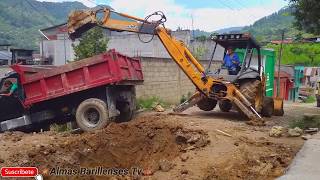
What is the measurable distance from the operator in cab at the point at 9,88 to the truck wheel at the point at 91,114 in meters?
1.91

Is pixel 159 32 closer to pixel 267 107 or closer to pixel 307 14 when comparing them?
pixel 267 107

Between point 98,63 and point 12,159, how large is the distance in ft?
13.4

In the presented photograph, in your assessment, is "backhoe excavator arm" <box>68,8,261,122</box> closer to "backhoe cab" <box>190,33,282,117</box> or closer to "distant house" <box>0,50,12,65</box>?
"backhoe cab" <box>190,33,282,117</box>

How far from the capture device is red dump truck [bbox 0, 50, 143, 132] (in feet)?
42.1

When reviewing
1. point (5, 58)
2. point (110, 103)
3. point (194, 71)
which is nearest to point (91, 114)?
point (110, 103)

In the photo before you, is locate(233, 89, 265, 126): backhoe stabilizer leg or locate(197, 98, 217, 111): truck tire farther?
locate(197, 98, 217, 111): truck tire

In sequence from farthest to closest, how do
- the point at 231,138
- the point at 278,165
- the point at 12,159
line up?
the point at 231,138, the point at 12,159, the point at 278,165

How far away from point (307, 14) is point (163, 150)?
9835mm

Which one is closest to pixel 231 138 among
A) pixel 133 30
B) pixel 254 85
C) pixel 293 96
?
pixel 254 85

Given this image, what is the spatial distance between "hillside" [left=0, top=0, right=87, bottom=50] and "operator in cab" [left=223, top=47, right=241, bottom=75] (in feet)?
233

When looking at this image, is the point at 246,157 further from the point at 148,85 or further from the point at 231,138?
the point at 148,85

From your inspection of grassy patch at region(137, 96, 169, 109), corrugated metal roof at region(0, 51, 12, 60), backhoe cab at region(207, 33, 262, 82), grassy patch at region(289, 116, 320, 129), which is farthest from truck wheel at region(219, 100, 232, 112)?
corrugated metal roof at region(0, 51, 12, 60)

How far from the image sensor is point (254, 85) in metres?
14.1

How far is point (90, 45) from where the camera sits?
1240 inches
